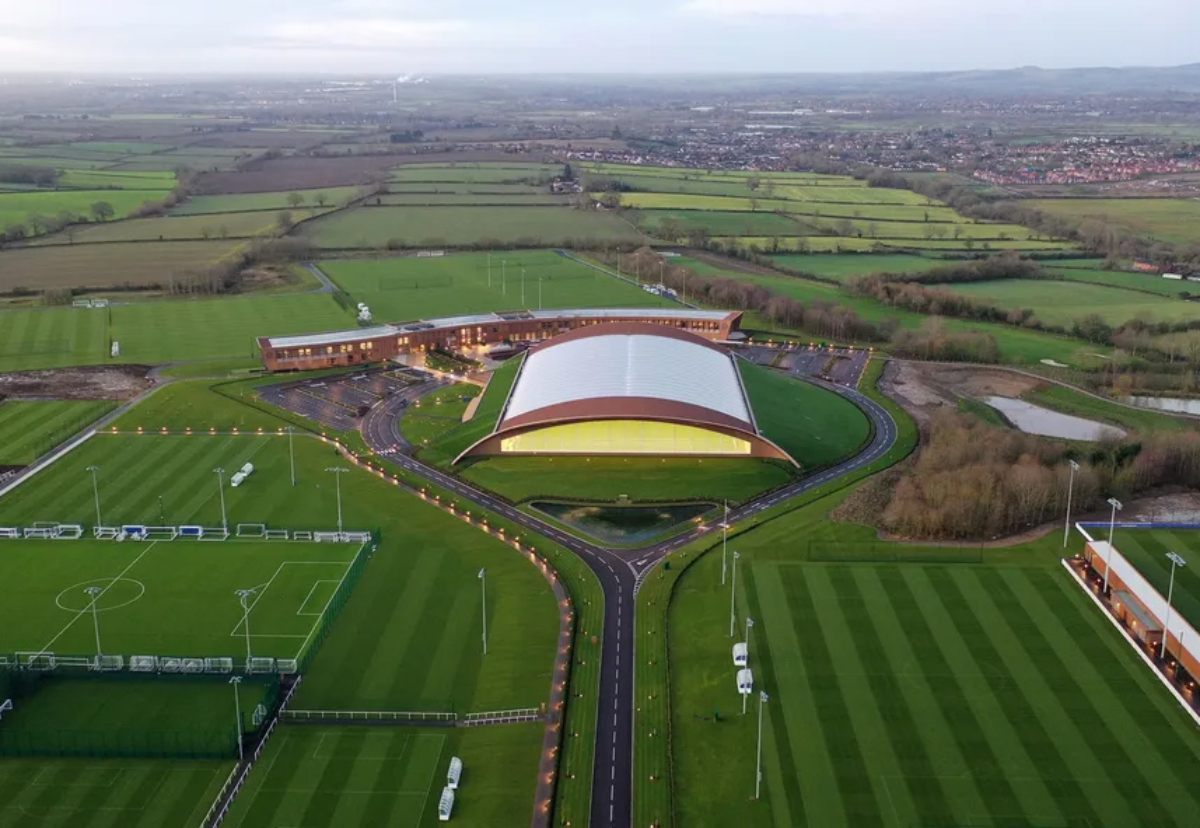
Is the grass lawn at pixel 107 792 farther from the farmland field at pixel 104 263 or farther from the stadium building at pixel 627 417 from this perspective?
the farmland field at pixel 104 263

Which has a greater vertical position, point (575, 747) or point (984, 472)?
point (984, 472)

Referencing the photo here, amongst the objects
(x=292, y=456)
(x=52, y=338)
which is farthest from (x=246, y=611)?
(x=52, y=338)

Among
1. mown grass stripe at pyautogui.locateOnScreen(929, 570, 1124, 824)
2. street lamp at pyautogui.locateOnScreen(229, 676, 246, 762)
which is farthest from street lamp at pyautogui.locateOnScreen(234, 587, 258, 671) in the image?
mown grass stripe at pyautogui.locateOnScreen(929, 570, 1124, 824)

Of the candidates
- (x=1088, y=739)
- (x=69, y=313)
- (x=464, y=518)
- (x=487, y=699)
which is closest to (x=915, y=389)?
(x=464, y=518)

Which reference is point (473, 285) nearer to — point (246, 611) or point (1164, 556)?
point (246, 611)

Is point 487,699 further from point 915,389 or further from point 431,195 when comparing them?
point 431,195

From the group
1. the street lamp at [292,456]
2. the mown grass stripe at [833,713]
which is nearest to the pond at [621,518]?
the mown grass stripe at [833,713]
